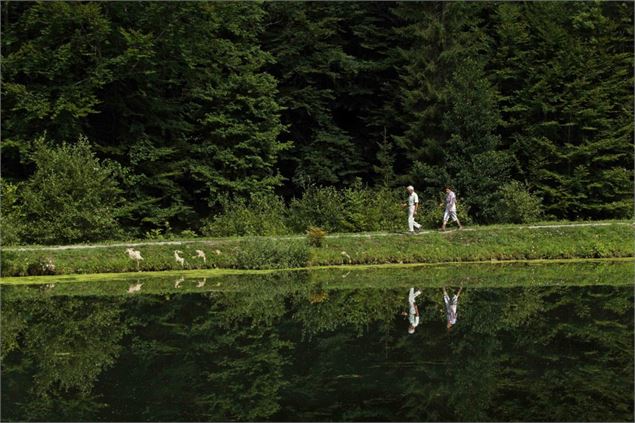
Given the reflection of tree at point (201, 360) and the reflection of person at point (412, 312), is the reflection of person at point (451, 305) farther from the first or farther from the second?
the reflection of tree at point (201, 360)

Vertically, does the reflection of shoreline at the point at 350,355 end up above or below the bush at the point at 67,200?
below

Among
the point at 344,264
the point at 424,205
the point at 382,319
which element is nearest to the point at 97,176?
the point at 344,264

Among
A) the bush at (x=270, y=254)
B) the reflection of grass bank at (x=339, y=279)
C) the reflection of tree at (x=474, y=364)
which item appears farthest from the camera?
the bush at (x=270, y=254)

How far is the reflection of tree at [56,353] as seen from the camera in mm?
12492

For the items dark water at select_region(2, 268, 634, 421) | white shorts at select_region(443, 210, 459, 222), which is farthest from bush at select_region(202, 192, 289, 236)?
dark water at select_region(2, 268, 634, 421)

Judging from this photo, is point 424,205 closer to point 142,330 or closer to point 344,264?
point 344,264

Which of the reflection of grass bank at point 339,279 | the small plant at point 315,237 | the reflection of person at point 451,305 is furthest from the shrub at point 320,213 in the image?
the reflection of person at point 451,305

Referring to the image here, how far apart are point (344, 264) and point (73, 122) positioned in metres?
14.4

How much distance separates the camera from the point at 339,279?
26.2m

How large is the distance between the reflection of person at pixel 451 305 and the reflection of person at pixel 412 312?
68cm

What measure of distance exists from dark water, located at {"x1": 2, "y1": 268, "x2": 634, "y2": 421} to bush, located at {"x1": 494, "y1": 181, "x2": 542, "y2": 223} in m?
12.9

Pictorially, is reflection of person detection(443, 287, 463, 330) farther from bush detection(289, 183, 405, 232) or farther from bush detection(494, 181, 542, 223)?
bush detection(494, 181, 542, 223)

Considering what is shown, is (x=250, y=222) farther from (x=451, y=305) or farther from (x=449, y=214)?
(x=451, y=305)

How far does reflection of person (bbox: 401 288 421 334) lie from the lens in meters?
18.0
